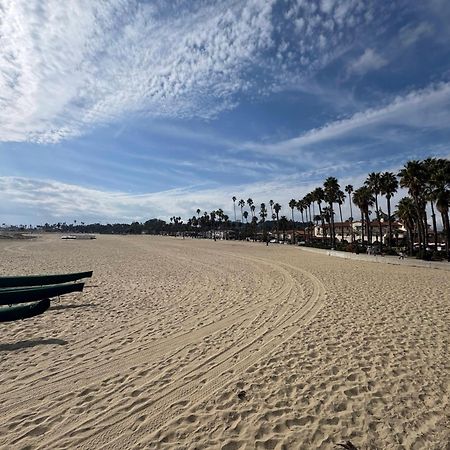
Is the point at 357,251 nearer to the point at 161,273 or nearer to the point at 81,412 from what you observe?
the point at 161,273

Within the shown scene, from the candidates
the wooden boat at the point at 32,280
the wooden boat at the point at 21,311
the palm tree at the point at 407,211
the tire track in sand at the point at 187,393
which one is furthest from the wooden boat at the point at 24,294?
the palm tree at the point at 407,211

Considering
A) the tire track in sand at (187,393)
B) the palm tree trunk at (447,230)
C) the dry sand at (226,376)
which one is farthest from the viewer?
the palm tree trunk at (447,230)

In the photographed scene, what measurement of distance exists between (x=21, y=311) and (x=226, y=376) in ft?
21.5

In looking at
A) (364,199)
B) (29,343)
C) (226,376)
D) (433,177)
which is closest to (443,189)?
(433,177)

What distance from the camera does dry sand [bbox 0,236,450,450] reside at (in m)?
4.23

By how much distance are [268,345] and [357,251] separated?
114 ft

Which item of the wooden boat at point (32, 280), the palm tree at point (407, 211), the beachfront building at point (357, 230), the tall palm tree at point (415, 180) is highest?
the tall palm tree at point (415, 180)

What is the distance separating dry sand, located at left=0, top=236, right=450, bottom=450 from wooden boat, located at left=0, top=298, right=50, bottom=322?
28 cm

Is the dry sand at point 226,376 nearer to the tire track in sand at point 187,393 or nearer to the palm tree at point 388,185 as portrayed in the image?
the tire track in sand at point 187,393

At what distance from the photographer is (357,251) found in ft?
127

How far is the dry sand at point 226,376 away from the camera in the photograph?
423 cm

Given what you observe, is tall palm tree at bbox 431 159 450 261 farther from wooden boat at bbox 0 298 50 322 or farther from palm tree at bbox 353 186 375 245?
wooden boat at bbox 0 298 50 322

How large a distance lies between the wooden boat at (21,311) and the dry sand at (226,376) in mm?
276

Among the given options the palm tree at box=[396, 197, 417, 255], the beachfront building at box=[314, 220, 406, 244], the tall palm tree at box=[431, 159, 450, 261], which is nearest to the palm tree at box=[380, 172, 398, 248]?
the palm tree at box=[396, 197, 417, 255]
